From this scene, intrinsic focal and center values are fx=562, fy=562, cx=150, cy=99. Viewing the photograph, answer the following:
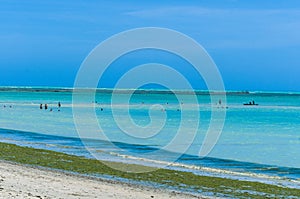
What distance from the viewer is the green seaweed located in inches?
711

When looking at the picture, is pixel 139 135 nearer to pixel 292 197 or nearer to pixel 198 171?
pixel 198 171

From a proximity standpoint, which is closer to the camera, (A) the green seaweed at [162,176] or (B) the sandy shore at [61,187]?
(B) the sandy shore at [61,187]

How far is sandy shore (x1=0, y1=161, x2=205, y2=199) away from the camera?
1423 centimetres

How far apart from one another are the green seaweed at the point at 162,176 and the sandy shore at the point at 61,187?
1.79m

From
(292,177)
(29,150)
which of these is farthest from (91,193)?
(29,150)

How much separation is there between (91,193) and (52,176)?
3.43m

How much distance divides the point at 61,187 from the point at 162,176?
5999 mm

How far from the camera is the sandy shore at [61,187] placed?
46.7 ft

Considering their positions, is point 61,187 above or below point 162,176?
below

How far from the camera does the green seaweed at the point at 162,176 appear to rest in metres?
18.0

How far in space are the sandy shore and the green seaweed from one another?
5.86 ft

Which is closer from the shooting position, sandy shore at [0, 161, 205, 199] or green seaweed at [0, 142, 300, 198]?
sandy shore at [0, 161, 205, 199]

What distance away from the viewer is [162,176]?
20875 millimetres

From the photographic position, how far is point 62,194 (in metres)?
14.4
